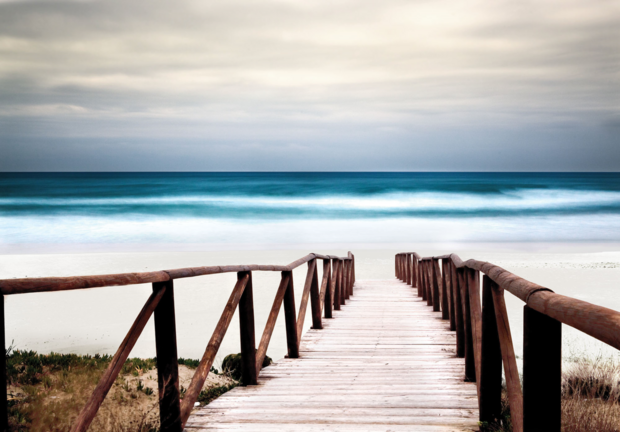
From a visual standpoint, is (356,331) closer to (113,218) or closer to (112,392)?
(112,392)

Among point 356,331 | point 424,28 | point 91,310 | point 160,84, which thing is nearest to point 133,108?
point 160,84

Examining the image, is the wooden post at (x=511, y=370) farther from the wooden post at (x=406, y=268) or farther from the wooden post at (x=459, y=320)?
the wooden post at (x=406, y=268)

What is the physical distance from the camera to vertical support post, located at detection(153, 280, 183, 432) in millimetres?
2535

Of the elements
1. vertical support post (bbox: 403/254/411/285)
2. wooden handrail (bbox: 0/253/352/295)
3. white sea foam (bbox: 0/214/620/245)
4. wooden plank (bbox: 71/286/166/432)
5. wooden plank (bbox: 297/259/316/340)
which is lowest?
white sea foam (bbox: 0/214/620/245)

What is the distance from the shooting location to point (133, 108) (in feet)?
238

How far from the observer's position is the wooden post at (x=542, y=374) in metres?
1.52

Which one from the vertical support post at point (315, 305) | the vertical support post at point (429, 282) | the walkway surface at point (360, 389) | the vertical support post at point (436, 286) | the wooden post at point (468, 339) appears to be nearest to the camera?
the walkway surface at point (360, 389)

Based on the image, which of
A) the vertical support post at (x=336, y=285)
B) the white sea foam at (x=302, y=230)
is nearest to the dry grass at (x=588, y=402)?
the vertical support post at (x=336, y=285)

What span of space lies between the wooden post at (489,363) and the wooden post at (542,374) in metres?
0.82

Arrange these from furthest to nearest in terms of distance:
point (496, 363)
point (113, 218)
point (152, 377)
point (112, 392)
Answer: point (113, 218) < point (152, 377) < point (112, 392) < point (496, 363)

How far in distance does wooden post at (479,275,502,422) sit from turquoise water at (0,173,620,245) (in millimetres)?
22968

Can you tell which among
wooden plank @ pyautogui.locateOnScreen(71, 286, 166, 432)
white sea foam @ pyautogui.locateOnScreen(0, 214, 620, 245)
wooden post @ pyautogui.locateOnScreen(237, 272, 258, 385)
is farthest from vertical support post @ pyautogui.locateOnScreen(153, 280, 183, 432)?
white sea foam @ pyautogui.locateOnScreen(0, 214, 620, 245)

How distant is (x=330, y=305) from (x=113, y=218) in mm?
31320

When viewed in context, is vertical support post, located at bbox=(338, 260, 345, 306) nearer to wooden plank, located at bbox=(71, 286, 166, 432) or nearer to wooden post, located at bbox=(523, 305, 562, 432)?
wooden plank, located at bbox=(71, 286, 166, 432)
